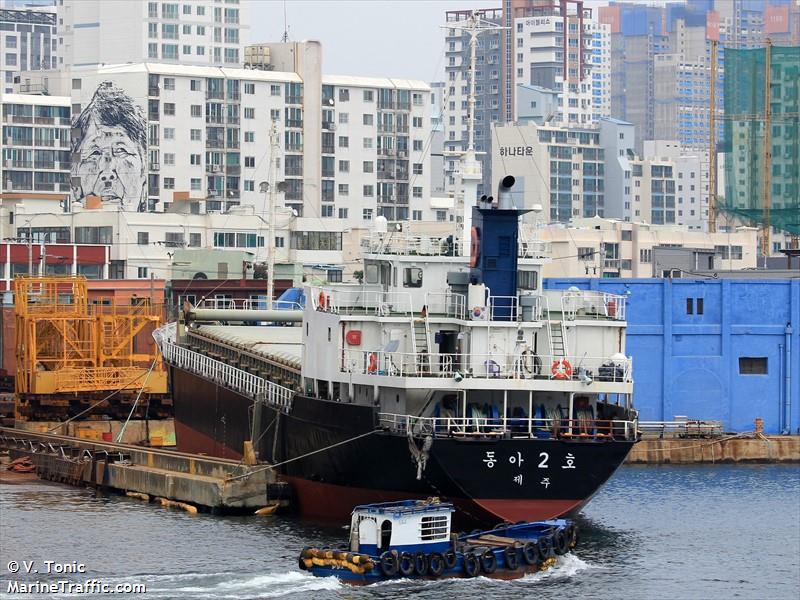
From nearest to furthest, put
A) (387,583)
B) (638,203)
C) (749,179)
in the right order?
(387,583), (749,179), (638,203)

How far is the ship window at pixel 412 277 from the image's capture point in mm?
47469

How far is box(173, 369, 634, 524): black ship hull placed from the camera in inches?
1674

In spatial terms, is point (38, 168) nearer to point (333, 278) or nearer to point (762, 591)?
point (333, 278)

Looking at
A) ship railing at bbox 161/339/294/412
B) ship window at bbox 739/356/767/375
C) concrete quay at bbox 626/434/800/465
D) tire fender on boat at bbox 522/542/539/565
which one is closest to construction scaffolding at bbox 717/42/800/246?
ship window at bbox 739/356/767/375

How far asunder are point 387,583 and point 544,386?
7.87 m

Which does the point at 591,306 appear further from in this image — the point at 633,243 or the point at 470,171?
the point at 633,243

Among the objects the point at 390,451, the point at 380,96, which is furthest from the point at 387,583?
the point at 380,96

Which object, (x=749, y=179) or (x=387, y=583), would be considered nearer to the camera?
(x=387, y=583)

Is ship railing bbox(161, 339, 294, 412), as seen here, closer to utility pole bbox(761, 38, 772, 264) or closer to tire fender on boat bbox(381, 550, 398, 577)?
tire fender on boat bbox(381, 550, 398, 577)

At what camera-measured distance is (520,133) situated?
153875 millimetres

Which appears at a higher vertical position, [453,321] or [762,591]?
[453,321]

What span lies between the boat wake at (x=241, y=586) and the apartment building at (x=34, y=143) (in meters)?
105

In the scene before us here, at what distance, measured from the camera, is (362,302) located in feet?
159

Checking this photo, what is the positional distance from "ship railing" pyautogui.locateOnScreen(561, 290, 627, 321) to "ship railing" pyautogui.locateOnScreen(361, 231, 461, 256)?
10.8 feet
